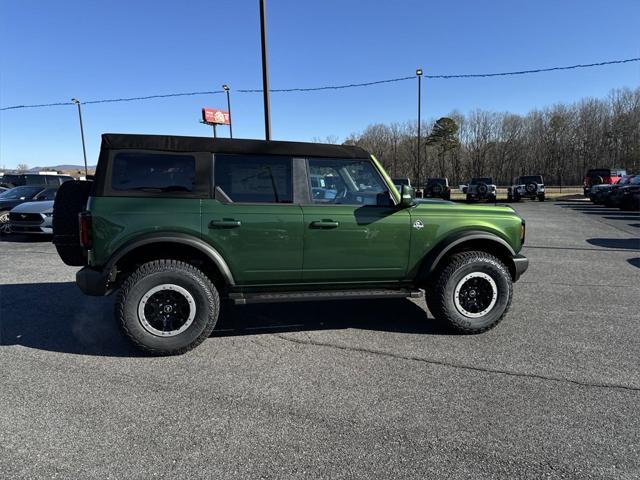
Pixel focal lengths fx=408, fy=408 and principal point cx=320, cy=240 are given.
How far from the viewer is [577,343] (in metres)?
3.94

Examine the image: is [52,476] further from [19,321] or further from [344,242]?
[19,321]

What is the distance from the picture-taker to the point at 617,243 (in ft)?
33.6

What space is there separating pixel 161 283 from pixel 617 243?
11.1 meters

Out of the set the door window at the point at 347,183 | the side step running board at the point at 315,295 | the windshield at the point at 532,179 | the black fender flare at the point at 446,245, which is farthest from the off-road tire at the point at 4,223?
the windshield at the point at 532,179

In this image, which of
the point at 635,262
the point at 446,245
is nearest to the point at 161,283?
the point at 446,245

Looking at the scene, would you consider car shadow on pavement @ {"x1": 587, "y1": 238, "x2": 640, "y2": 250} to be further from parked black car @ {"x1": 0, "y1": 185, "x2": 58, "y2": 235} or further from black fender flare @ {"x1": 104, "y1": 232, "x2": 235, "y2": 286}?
parked black car @ {"x1": 0, "y1": 185, "x2": 58, "y2": 235}

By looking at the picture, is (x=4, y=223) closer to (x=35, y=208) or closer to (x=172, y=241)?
(x=35, y=208)

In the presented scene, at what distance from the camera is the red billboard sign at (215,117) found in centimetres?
2561

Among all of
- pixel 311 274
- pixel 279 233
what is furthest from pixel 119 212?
pixel 311 274

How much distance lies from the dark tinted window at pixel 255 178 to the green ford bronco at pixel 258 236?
0.01 meters

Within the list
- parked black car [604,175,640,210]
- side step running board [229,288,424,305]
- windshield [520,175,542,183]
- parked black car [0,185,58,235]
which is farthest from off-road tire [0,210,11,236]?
windshield [520,175,542,183]

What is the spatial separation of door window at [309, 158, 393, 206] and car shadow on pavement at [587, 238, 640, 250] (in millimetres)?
8347

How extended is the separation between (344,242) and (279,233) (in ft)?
2.11

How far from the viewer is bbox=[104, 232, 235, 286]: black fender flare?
11.8 feet
